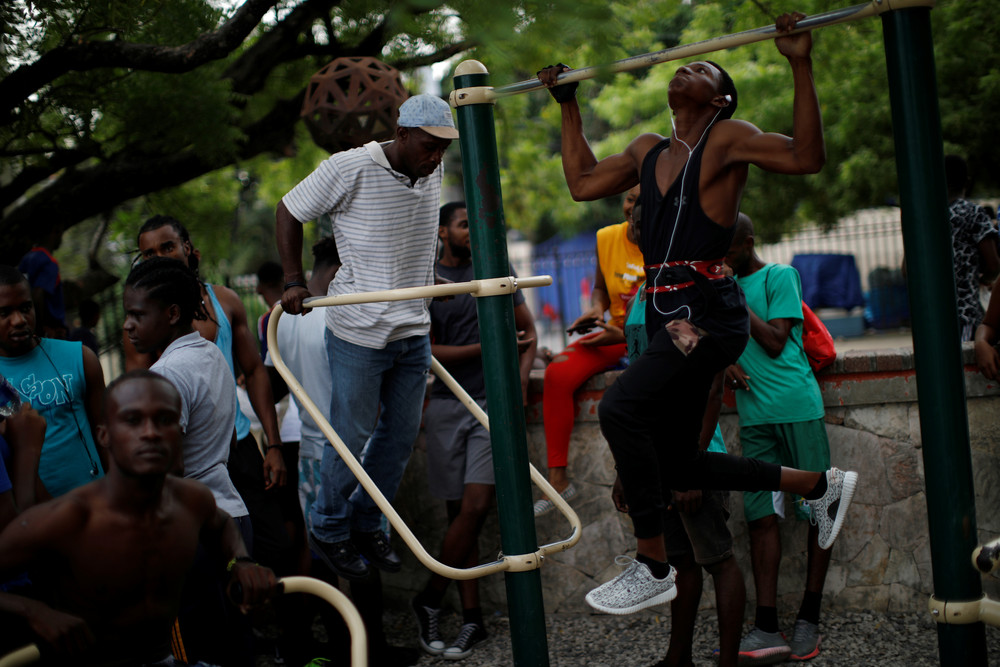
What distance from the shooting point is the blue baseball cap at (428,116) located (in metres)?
3.51

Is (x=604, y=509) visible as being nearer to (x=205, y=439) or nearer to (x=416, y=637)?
(x=416, y=637)

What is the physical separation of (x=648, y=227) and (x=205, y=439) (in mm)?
1583

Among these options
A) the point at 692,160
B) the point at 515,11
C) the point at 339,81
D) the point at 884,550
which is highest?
the point at 339,81

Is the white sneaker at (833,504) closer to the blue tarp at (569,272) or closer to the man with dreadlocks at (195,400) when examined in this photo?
the man with dreadlocks at (195,400)

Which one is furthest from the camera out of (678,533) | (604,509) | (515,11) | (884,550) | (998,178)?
(998,178)

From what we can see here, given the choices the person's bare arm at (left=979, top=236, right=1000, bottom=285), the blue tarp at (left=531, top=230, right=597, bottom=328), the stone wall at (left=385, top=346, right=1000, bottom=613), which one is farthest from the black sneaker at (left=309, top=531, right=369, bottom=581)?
the blue tarp at (left=531, top=230, right=597, bottom=328)

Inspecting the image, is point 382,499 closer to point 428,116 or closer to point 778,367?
point 428,116

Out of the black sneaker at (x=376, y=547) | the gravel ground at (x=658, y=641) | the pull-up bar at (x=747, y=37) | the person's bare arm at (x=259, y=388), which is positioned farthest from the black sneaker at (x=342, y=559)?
the pull-up bar at (x=747, y=37)

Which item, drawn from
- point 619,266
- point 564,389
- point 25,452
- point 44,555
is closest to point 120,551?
point 44,555

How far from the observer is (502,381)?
2990 millimetres

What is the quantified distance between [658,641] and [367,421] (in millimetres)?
1850

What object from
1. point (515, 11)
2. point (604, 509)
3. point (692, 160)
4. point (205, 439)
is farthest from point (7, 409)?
point (604, 509)

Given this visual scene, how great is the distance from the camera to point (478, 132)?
3.04 m

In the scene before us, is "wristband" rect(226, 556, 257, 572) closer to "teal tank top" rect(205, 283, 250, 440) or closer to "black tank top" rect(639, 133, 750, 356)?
"teal tank top" rect(205, 283, 250, 440)
